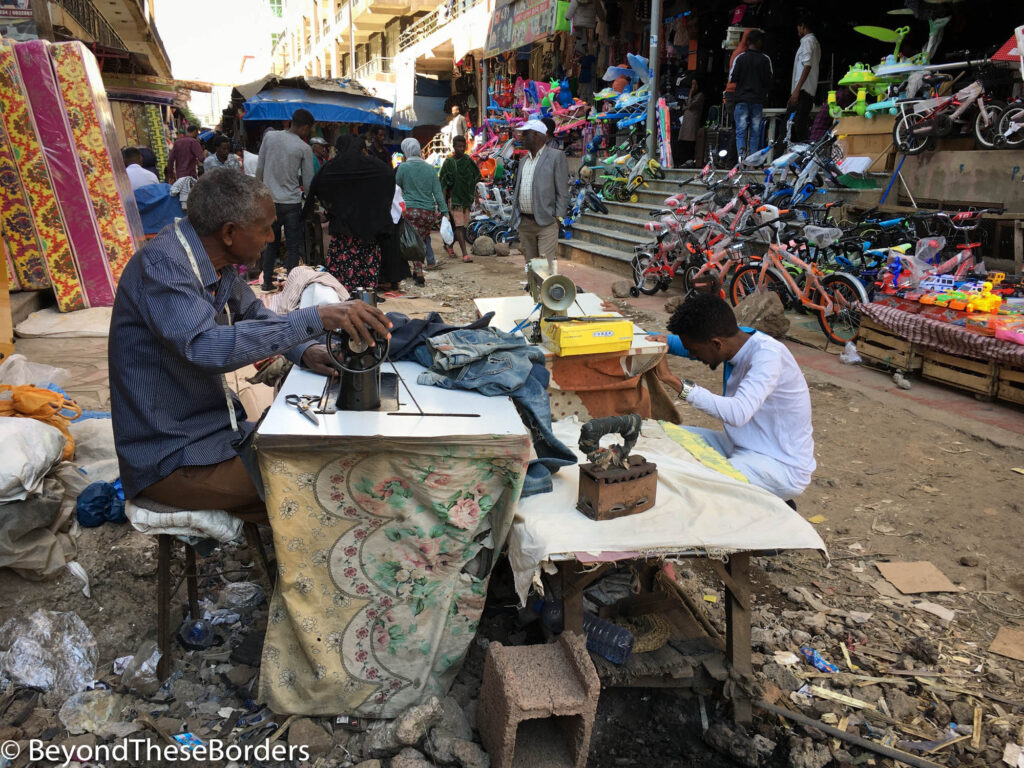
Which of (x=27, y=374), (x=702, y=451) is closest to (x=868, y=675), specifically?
(x=702, y=451)

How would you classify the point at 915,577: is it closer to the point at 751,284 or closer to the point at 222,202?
the point at 222,202

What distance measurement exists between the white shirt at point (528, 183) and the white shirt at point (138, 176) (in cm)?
446

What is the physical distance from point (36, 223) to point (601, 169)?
1010 cm

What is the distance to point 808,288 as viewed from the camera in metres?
7.08

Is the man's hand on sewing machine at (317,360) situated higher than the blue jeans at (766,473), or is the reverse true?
the man's hand on sewing machine at (317,360)

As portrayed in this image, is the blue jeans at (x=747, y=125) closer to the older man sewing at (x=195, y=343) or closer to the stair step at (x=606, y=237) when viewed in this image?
the stair step at (x=606, y=237)

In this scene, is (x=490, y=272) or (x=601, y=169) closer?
(x=490, y=272)

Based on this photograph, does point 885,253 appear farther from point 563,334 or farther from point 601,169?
point 601,169

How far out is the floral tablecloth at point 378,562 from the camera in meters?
2.24

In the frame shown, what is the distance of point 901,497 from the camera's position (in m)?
4.21

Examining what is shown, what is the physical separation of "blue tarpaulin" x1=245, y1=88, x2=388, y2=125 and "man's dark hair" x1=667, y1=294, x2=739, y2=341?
12.7 m

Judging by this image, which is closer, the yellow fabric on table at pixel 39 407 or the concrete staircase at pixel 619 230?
the yellow fabric on table at pixel 39 407

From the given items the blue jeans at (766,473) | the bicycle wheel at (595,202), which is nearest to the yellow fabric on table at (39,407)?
the blue jeans at (766,473)

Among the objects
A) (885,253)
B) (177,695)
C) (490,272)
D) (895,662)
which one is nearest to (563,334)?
(895,662)
